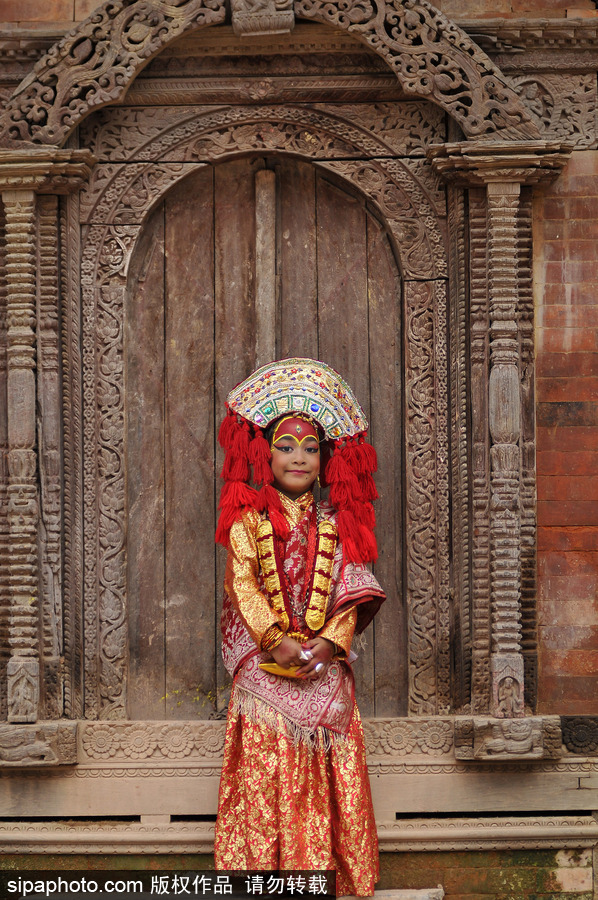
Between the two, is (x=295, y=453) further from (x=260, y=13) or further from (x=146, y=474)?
(x=260, y=13)

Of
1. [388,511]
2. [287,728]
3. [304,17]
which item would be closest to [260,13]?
[304,17]

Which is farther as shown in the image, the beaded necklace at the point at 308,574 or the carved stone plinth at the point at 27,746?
the carved stone plinth at the point at 27,746

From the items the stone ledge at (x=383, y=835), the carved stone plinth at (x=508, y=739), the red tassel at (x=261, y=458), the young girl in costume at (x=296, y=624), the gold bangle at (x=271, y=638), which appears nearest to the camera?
the gold bangle at (x=271, y=638)

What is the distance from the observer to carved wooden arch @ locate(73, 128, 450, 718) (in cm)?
477

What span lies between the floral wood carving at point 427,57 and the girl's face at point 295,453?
57.4 inches

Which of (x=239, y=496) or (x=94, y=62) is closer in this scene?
(x=239, y=496)

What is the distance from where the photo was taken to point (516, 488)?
4.60 m

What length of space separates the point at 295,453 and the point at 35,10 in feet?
7.48

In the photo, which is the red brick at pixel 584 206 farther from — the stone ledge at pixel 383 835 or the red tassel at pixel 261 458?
the stone ledge at pixel 383 835

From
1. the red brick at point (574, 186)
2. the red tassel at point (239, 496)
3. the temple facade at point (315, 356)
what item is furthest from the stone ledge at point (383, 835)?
the red brick at point (574, 186)

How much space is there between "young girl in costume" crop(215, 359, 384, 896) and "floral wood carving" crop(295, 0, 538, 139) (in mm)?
1266

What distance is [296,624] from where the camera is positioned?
4223 millimetres

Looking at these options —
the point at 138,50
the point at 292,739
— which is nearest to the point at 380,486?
the point at 292,739

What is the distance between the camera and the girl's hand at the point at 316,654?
4.11 meters
